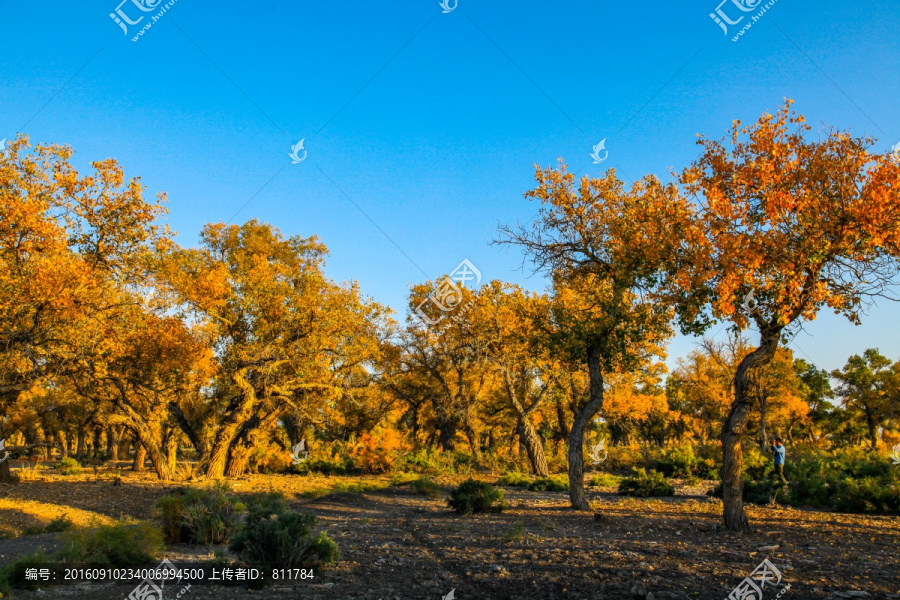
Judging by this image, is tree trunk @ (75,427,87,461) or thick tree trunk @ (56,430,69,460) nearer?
tree trunk @ (75,427,87,461)

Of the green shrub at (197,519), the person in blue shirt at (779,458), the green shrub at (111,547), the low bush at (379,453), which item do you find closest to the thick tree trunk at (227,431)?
the low bush at (379,453)

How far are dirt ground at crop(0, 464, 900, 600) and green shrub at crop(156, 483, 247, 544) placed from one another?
456 millimetres

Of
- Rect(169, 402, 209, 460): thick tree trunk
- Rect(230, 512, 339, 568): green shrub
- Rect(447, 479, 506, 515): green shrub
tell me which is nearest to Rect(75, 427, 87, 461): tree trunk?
Rect(169, 402, 209, 460): thick tree trunk

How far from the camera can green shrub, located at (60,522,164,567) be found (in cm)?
734

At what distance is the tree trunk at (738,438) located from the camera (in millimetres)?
10375

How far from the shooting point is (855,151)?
31.1 ft

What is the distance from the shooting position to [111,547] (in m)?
7.64

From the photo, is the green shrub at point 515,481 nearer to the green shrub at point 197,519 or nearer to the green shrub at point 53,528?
the green shrub at point 197,519

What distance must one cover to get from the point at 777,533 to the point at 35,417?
1613 inches

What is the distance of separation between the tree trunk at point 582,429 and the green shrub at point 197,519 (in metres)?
8.22

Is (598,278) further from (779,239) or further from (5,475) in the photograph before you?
(5,475)

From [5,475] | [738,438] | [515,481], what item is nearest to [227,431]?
[5,475]

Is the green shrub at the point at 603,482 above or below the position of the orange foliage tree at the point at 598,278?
below

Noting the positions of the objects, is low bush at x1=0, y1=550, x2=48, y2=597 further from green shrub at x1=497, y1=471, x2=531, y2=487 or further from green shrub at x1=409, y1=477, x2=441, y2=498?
green shrub at x1=497, y1=471, x2=531, y2=487
